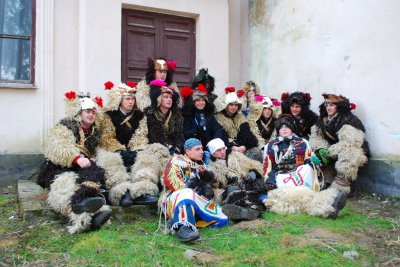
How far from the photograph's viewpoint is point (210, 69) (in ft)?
26.0

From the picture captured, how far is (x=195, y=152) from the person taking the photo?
4.56 m

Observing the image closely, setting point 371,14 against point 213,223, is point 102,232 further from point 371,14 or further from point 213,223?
point 371,14

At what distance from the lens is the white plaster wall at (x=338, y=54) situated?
5.79 m

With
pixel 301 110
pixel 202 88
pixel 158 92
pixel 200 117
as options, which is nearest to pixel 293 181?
pixel 200 117

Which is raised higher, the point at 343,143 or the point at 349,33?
the point at 349,33

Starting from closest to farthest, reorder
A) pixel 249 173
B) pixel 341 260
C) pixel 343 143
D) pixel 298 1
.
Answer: pixel 341 260, pixel 249 173, pixel 343 143, pixel 298 1

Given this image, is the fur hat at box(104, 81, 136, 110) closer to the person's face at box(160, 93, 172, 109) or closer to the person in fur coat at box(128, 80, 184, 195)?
the person in fur coat at box(128, 80, 184, 195)

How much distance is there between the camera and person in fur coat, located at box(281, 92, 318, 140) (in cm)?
665

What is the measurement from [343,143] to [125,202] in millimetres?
3287

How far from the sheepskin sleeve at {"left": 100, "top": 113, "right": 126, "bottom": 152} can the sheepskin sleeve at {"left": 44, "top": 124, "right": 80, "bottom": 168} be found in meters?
0.69

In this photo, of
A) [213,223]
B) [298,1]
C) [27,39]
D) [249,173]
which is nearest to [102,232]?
[213,223]

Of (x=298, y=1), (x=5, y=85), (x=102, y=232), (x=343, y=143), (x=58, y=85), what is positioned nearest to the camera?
(x=102, y=232)

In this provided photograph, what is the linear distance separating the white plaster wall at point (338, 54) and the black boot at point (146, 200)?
139 inches

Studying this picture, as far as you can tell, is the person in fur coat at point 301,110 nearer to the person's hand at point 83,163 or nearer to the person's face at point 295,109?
the person's face at point 295,109
